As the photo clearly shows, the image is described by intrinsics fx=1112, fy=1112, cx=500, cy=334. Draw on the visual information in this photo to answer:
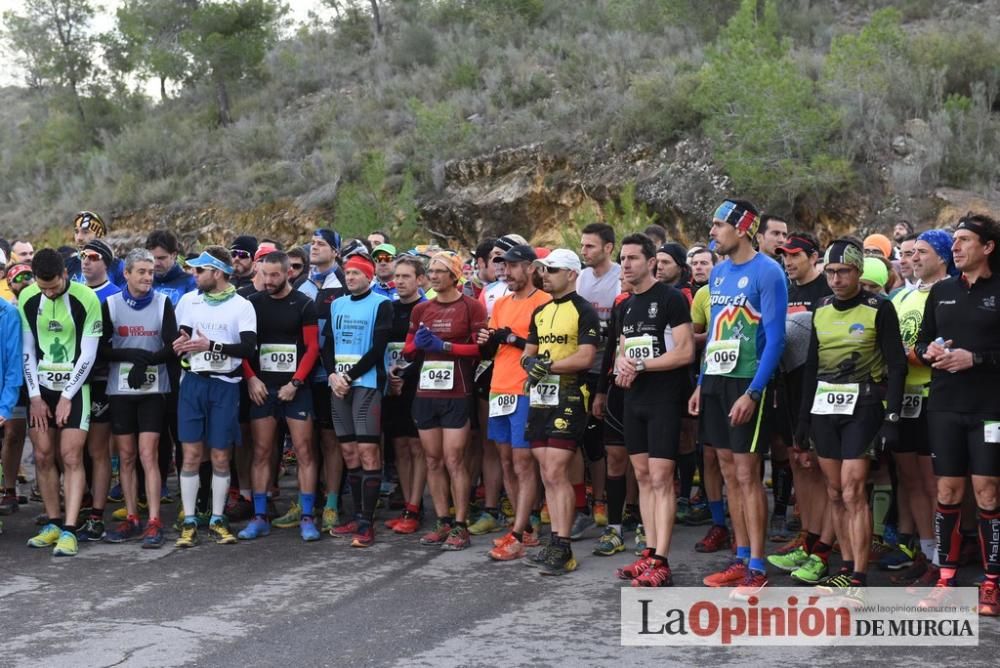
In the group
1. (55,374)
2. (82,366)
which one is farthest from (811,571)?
(55,374)

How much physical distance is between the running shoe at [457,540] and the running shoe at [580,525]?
35.0 inches

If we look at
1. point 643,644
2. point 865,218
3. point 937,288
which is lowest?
point 643,644

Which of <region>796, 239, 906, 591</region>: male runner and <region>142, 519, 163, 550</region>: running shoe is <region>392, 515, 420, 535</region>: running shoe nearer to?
<region>142, 519, 163, 550</region>: running shoe

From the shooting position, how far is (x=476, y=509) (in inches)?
410

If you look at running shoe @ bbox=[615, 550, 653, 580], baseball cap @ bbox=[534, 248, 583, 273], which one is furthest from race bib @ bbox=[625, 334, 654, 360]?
running shoe @ bbox=[615, 550, 653, 580]

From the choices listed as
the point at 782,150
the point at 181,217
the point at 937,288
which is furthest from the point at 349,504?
the point at 181,217

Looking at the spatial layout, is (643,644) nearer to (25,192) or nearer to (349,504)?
(349,504)

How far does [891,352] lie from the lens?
708 centimetres

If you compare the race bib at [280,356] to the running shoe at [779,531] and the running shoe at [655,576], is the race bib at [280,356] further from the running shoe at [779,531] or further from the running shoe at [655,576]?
the running shoe at [779,531]

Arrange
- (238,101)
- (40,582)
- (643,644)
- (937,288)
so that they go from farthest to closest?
(238,101)
(40,582)
(937,288)
(643,644)

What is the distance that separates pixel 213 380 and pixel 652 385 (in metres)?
3.87

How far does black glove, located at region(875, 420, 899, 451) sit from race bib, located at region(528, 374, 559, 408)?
2.36m

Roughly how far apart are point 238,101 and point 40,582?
31.6 meters

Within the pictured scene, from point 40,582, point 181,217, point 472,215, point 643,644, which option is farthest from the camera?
point 181,217
